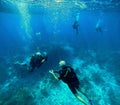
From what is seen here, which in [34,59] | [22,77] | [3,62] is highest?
[34,59]

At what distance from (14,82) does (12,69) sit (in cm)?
297

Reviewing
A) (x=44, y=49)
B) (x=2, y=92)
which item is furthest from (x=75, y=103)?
(x=44, y=49)

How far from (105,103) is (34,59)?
637 cm

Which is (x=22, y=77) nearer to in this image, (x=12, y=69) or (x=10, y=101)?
(x=12, y=69)

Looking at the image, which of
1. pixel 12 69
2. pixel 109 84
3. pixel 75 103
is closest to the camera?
pixel 75 103

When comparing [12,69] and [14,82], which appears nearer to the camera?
[14,82]

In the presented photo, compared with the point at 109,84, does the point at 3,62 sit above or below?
below

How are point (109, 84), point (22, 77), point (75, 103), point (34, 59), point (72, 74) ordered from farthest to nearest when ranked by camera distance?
point (22, 77) < point (109, 84) < point (75, 103) < point (34, 59) < point (72, 74)

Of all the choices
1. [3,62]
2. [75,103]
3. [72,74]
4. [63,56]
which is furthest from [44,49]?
[72,74]

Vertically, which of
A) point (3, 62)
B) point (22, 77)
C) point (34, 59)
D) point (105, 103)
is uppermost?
point (34, 59)

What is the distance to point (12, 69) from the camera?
1820 cm

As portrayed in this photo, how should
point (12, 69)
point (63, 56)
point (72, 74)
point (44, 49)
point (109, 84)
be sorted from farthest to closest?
point (44, 49) → point (63, 56) → point (12, 69) → point (109, 84) → point (72, 74)

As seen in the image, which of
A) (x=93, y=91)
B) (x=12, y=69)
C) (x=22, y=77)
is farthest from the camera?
(x=12, y=69)

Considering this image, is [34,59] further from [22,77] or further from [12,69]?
[12,69]
